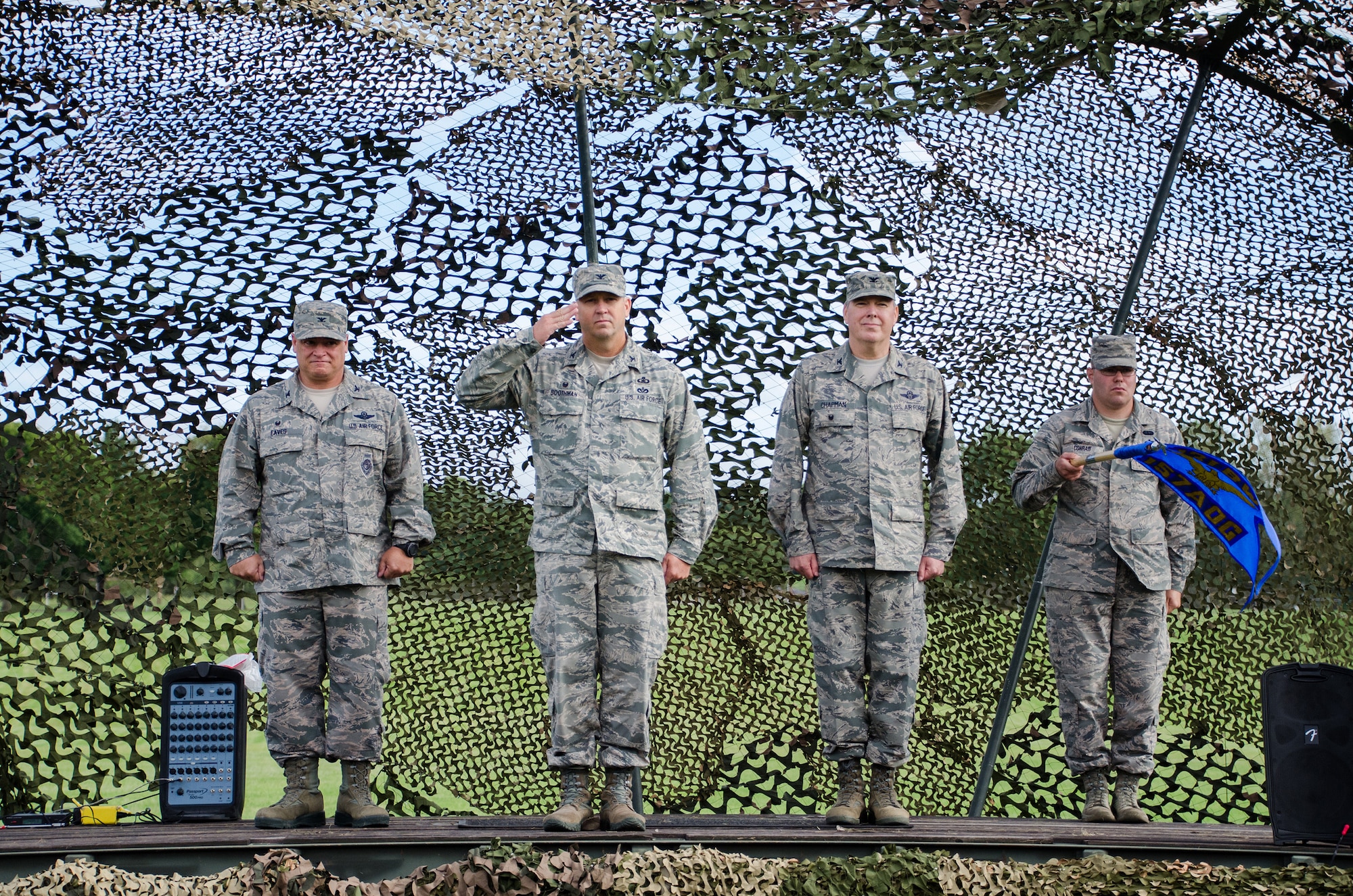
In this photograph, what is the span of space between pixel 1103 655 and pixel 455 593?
7.01 feet

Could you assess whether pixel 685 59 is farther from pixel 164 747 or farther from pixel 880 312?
pixel 164 747

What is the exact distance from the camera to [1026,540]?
4602 mm

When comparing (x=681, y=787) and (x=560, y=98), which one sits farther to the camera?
(x=560, y=98)

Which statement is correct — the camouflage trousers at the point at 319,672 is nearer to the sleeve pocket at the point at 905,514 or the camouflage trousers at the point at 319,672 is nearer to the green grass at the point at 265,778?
the sleeve pocket at the point at 905,514

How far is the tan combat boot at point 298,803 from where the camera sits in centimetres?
332

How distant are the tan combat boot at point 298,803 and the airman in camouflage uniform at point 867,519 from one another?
1.43 m

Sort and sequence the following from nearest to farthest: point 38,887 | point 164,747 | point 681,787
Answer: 1. point 38,887
2. point 164,747
3. point 681,787

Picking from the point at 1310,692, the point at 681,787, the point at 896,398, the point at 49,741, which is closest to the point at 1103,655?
the point at 1310,692

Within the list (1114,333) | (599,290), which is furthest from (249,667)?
(1114,333)

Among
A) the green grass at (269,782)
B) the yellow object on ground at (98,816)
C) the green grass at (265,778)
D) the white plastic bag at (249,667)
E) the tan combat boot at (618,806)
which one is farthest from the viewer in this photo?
the green grass at (265,778)

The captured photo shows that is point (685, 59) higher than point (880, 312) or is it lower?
higher

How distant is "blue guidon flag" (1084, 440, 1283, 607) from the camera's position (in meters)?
3.48

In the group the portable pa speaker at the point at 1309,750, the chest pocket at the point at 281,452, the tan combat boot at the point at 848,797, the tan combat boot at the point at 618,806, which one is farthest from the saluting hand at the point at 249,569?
the portable pa speaker at the point at 1309,750

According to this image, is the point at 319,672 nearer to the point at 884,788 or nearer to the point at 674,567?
the point at 674,567
